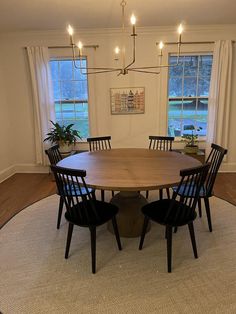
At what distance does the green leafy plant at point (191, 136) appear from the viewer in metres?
4.47

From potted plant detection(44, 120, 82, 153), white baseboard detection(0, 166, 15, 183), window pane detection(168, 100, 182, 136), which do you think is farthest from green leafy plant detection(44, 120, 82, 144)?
window pane detection(168, 100, 182, 136)

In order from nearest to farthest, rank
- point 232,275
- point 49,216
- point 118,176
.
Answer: point 232,275 < point 118,176 < point 49,216

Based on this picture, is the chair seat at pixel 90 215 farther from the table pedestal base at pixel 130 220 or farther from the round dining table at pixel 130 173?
the table pedestal base at pixel 130 220

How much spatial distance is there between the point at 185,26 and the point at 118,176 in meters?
3.24

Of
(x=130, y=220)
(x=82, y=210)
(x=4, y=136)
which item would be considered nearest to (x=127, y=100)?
(x=4, y=136)

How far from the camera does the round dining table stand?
6.55 feet

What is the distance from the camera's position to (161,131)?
15.0 ft

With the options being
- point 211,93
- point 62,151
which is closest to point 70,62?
point 62,151

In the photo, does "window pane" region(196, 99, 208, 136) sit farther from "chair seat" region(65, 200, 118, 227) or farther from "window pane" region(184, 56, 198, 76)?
"chair seat" region(65, 200, 118, 227)

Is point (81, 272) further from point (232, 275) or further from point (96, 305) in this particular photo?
point (232, 275)

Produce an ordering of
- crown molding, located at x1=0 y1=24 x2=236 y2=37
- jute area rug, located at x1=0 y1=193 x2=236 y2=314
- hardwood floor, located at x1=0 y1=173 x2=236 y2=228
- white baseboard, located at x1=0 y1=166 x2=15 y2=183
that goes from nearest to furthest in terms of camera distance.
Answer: jute area rug, located at x1=0 y1=193 x2=236 y2=314
hardwood floor, located at x1=0 y1=173 x2=236 y2=228
crown molding, located at x1=0 y1=24 x2=236 y2=37
white baseboard, located at x1=0 y1=166 x2=15 y2=183

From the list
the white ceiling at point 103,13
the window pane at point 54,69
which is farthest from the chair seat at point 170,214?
the window pane at point 54,69

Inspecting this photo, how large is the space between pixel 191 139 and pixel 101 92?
6.20 ft

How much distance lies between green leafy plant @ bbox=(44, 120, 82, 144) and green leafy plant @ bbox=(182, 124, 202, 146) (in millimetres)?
2054
